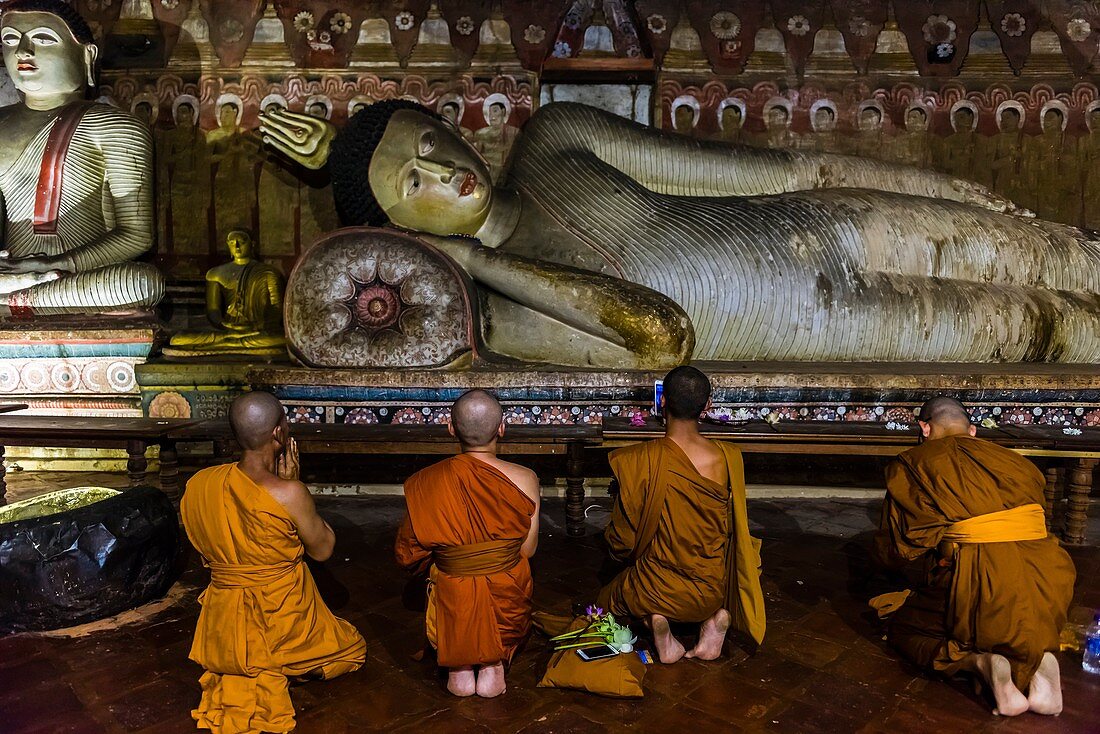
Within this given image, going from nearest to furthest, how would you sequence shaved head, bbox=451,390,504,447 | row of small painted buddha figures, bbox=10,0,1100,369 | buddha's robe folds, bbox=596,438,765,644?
shaved head, bbox=451,390,504,447
buddha's robe folds, bbox=596,438,765,644
row of small painted buddha figures, bbox=10,0,1100,369

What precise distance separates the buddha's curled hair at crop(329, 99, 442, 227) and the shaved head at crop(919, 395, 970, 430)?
2.98 metres

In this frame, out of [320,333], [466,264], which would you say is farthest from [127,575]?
[466,264]

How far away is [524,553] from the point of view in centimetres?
240

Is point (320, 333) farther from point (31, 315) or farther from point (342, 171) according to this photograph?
point (31, 315)

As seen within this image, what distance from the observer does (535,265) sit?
4.05 metres

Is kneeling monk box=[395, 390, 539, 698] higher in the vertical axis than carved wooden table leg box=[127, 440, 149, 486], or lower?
higher

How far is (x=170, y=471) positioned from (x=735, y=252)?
3.03 meters

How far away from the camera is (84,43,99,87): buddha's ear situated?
5.09m

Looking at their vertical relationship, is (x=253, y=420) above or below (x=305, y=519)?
above

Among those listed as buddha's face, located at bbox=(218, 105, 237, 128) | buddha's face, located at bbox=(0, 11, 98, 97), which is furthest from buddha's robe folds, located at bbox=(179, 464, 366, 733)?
buddha's face, located at bbox=(0, 11, 98, 97)

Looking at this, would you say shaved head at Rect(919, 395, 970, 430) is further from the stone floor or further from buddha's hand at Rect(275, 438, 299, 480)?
buddha's hand at Rect(275, 438, 299, 480)

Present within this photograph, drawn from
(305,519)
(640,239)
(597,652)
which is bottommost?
(597,652)

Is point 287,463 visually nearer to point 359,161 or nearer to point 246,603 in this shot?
point 246,603

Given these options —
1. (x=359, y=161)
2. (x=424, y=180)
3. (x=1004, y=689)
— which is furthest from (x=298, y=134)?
(x=1004, y=689)
